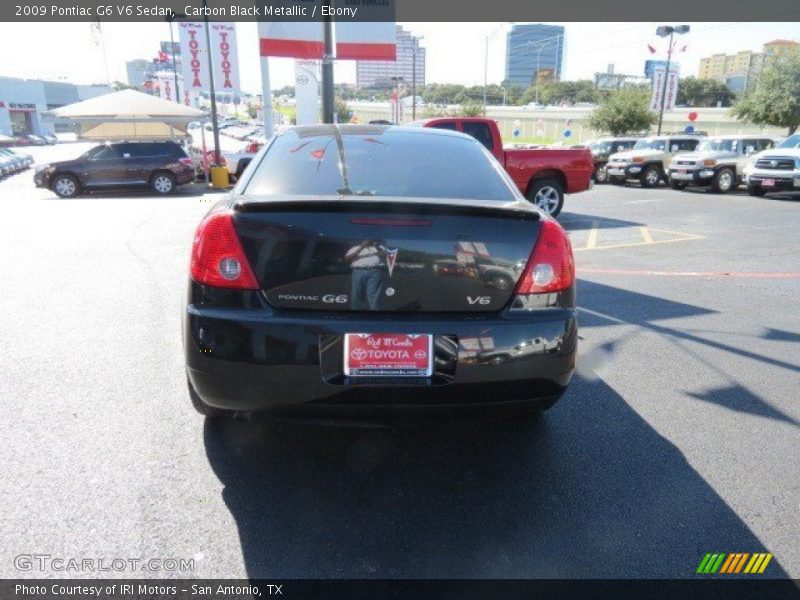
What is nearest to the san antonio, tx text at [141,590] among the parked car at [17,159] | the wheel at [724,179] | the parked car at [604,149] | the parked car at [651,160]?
the wheel at [724,179]

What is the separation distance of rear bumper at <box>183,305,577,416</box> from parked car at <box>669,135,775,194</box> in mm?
18214

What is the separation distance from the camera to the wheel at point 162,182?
695 inches

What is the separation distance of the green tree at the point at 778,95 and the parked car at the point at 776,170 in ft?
43.5

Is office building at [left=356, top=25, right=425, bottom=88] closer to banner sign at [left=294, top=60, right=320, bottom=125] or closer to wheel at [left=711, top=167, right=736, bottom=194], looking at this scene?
banner sign at [left=294, top=60, right=320, bottom=125]

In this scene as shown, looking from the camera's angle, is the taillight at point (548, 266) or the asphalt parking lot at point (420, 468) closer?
the asphalt parking lot at point (420, 468)

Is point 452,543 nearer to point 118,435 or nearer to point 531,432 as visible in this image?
point 531,432

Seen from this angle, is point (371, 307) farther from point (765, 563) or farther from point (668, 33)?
point (668, 33)

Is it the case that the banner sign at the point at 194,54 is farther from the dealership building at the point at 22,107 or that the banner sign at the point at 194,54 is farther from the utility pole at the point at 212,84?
the dealership building at the point at 22,107


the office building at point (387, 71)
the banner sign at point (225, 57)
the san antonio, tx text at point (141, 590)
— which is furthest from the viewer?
the office building at point (387, 71)

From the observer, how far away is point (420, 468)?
289 cm

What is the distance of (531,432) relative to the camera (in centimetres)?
325

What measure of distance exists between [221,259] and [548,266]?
143cm

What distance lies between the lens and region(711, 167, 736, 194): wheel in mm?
17828

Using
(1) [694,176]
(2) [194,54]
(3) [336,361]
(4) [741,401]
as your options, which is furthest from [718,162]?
(3) [336,361]
